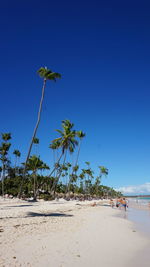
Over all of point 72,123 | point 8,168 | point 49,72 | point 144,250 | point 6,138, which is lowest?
point 144,250

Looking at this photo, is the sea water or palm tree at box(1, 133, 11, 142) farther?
palm tree at box(1, 133, 11, 142)

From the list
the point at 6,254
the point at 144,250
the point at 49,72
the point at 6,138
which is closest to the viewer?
the point at 6,254

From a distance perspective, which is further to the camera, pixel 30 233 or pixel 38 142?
pixel 38 142

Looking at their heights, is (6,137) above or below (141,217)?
above

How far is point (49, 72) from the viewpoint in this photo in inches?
1314

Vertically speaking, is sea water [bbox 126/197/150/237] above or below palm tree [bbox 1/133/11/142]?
below

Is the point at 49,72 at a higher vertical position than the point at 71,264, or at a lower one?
higher

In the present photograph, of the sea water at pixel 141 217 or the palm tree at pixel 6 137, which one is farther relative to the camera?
the palm tree at pixel 6 137

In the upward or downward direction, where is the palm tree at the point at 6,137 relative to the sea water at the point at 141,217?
upward

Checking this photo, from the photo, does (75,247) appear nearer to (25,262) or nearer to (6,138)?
(25,262)

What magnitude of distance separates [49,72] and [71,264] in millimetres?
31909

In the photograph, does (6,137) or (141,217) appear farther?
(6,137)

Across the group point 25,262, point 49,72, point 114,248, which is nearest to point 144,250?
point 114,248

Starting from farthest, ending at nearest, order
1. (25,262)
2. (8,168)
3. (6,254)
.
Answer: (8,168) → (6,254) → (25,262)
